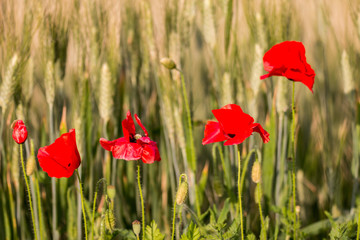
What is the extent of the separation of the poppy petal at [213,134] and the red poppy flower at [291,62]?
13 centimetres

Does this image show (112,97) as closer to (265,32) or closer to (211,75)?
(211,75)

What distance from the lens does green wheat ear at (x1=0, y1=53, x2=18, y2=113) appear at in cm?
126

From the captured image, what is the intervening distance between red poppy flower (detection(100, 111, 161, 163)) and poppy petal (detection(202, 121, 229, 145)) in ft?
0.33

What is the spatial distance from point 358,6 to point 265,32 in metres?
0.30

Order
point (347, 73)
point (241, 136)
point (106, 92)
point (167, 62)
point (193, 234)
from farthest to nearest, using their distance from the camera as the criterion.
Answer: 1. point (347, 73)
2. point (106, 92)
3. point (167, 62)
4. point (193, 234)
5. point (241, 136)

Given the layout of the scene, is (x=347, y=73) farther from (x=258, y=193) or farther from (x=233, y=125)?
(x=233, y=125)

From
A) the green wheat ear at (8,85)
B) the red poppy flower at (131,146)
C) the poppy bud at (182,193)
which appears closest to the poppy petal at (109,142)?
the red poppy flower at (131,146)

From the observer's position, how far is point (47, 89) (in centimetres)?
134

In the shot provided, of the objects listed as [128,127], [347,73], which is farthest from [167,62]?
[347,73]

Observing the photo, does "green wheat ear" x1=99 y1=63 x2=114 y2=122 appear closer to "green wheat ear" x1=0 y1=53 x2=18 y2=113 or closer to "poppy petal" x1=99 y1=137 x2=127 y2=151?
"green wheat ear" x1=0 y1=53 x2=18 y2=113

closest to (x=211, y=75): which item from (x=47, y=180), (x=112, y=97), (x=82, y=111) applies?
(x=112, y=97)

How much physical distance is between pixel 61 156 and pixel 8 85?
0.46m

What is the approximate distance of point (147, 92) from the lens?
1.61 meters

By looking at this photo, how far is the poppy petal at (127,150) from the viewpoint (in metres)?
0.89
